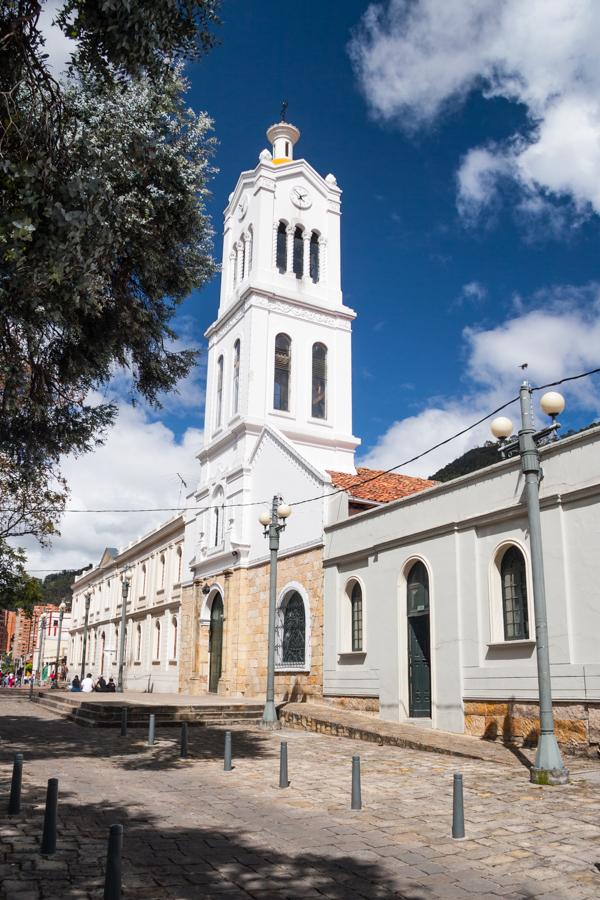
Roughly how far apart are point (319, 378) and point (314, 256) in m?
5.47

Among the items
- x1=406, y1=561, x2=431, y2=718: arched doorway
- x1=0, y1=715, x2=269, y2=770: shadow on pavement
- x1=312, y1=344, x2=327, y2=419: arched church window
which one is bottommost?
x1=0, y1=715, x2=269, y2=770: shadow on pavement

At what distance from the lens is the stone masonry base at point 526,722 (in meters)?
12.7

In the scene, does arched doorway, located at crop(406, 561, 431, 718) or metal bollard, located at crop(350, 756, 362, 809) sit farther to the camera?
arched doorway, located at crop(406, 561, 431, 718)

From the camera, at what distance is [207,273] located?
12.1 meters

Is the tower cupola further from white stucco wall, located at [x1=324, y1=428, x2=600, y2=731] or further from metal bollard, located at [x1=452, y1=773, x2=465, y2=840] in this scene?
metal bollard, located at [x1=452, y1=773, x2=465, y2=840]

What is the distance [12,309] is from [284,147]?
29090 mm

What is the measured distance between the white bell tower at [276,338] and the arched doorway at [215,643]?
7.75ft

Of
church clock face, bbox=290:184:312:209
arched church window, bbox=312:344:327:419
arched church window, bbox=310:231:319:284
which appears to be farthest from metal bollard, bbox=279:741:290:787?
church clock face, bbox=290:184:312:209

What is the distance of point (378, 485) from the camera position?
23.8 m

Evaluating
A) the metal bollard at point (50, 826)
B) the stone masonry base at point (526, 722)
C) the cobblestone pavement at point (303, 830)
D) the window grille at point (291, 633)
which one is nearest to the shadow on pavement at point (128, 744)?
the cobblestone pavement at point (303, 830)

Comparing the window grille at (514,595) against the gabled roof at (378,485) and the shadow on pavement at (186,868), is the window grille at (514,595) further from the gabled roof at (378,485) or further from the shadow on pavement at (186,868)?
the shadow on pavement at (186,868)

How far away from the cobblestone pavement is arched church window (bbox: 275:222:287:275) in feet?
71.1

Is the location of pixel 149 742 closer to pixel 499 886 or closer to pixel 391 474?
pixel 499 886

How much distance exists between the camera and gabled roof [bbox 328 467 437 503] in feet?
73.0
